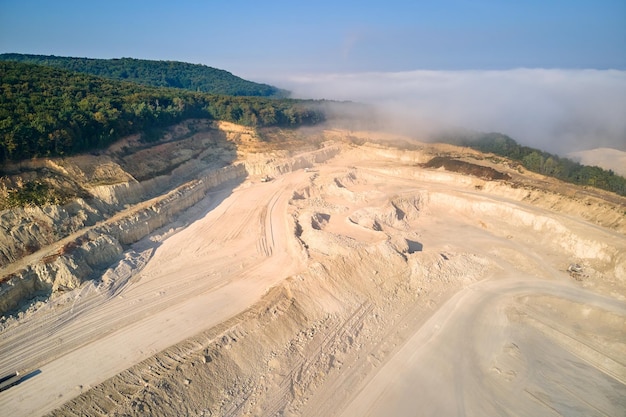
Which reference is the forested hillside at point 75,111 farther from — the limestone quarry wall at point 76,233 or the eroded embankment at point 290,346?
the eroded embankment at point 290,346

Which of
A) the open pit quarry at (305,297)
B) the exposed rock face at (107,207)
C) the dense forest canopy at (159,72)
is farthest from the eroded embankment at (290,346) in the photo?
the dense forest canopy at (159,72)

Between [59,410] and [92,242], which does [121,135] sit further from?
[59,410]

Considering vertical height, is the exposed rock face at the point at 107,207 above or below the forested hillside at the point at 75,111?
below

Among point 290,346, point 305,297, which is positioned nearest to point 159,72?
point 305,297

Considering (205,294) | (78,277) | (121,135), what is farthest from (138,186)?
(205,294)

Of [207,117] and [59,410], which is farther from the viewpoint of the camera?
[207,117]
